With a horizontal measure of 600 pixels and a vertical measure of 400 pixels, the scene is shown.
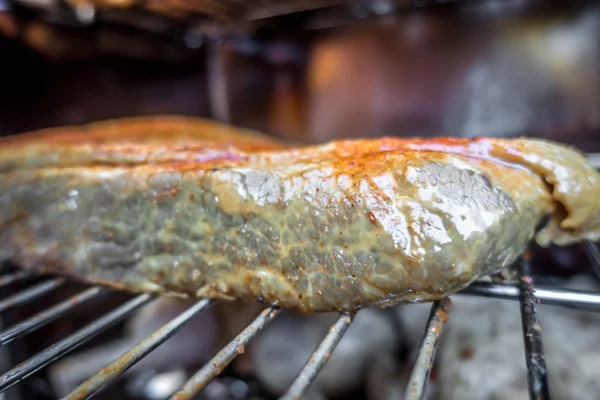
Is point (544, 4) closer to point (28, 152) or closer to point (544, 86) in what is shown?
point (544, 86)

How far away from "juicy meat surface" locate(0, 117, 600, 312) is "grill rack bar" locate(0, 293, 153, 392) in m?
0.17

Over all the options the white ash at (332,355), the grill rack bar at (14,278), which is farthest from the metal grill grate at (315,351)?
the white ash at (332,355)

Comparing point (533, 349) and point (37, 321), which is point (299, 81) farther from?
point (533, 349)

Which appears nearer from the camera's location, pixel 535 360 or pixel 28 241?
pixel 535 360

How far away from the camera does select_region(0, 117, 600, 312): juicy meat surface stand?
2.63 feet

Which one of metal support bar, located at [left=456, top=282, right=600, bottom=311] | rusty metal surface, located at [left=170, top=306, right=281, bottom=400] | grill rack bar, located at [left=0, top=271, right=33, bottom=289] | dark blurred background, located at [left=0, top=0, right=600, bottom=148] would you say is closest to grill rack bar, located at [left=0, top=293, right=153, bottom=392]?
rusty metal surface, located at [left=170, top=306, right=281, bottom=400]

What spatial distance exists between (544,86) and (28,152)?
87.9 inches

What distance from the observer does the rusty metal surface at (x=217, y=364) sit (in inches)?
25.0

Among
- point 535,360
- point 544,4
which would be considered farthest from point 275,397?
point 544,4

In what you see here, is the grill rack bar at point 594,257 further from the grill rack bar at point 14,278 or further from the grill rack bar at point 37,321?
the grill rack bar at point 14,278

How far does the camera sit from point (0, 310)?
1.01 meters

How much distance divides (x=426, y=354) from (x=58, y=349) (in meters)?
0.72

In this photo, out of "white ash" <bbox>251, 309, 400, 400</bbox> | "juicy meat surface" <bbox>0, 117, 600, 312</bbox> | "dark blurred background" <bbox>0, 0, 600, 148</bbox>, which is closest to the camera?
"juicy meat surface" <bbox>0, 117, 600, 312</bbox>

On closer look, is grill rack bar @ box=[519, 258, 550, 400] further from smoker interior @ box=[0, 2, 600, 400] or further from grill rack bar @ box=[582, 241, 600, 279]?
smoker interior @ box=[0, 2, 600, 400]
